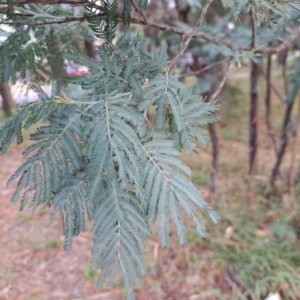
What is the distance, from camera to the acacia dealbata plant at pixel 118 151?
740 millimetres

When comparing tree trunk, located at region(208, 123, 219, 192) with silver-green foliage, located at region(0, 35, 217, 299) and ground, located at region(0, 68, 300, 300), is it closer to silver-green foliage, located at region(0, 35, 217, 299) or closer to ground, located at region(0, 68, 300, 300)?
ground, located at region(0, 68, 300, 300)

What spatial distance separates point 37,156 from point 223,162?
323cm

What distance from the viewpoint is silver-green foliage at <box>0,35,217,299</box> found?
738mm

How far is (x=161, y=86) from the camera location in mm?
830

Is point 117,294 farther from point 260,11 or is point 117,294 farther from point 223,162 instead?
point 223,162

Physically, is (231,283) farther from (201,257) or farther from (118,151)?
(118,151)

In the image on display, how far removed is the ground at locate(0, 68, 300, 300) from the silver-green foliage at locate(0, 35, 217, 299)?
148cm

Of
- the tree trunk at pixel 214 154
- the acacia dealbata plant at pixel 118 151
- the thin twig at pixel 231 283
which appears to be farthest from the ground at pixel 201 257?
the acacia dealbata plant at pixel 118 151

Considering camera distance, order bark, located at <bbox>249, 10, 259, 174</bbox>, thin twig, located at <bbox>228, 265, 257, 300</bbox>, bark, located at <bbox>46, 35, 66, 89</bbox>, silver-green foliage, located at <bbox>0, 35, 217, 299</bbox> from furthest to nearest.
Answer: bark, located at <bbox>249, 10, 259, 174</bbox>, thin twig, located at <bbox>228, 265, 257, 300</bbox>, bark, located at <bbox>46, 35, 66, 89</bbox>, silver-green foliage, located at <bbox>0, 35, 217, 299</bbox>

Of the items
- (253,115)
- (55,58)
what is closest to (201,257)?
(253,115)

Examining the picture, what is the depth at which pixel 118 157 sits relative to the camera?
0.71 m

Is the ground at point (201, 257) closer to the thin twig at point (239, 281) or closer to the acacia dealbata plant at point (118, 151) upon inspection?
the thin twig at point (239, 281)

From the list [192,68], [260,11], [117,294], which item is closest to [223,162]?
[192,68]

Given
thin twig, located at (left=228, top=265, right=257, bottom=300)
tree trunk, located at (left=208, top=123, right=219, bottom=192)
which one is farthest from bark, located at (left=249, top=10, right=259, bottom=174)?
thin twig, located at (left=228, top=265, right=257, bottom=300)
